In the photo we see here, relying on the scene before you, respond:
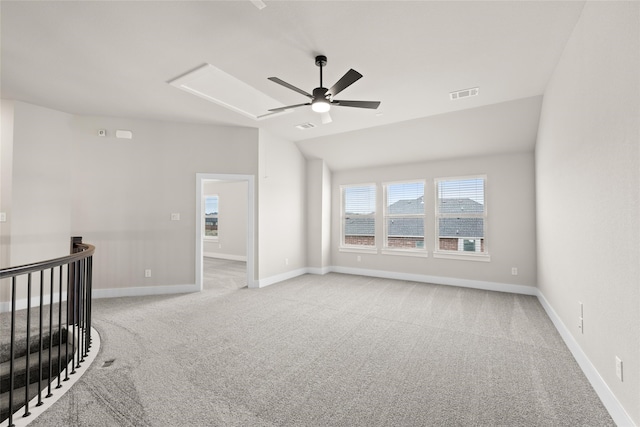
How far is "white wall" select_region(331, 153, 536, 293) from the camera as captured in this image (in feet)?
16.2

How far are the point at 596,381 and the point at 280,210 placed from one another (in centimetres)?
499

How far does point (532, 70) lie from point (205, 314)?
5030 millimetres

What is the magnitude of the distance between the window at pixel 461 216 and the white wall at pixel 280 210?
117 inches

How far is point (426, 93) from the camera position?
3.85 metres

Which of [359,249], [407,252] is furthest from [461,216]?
[359,249]

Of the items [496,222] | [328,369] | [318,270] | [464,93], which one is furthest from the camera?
[318,270]

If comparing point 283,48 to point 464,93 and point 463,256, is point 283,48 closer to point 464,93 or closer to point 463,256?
point 464,93

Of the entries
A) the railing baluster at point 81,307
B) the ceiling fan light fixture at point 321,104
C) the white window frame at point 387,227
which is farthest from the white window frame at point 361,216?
the railing baluster at point 81,307

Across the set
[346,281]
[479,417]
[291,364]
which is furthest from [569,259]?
[346,281]

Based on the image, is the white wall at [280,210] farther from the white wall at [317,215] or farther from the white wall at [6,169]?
the white wall at [6,169]

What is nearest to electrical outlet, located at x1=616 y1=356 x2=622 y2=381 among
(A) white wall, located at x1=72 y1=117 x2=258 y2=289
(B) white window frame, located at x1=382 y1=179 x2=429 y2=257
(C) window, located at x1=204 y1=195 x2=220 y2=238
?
(B) white window frame, located at x1=382 y1=179 x2=429 y2=257

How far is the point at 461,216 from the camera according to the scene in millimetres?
5609

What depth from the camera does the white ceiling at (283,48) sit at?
235 cm

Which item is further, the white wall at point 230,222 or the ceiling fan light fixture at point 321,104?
the white wall at point 230,222
